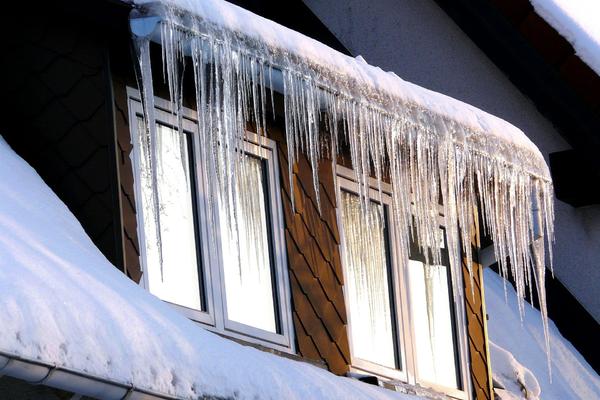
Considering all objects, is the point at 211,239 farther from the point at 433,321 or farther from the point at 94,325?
the point at 94,325

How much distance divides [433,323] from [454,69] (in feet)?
14.6

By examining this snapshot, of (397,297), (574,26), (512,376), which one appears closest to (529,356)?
A: (512,376)

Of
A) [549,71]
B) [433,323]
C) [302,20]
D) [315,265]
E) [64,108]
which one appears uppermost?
[64,108]

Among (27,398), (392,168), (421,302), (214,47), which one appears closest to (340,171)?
(392,168)

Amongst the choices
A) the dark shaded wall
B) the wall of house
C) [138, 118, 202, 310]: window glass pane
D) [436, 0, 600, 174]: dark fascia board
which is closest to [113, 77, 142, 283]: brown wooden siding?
the dark shaded wall

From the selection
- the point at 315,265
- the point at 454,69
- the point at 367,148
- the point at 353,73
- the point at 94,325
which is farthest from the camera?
the point at 454,69

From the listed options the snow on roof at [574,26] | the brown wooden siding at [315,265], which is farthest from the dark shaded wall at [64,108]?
the snow on roof at [574,26]

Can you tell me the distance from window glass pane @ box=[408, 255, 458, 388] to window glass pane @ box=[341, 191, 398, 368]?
0.97 feet

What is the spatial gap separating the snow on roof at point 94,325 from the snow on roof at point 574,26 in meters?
6.05

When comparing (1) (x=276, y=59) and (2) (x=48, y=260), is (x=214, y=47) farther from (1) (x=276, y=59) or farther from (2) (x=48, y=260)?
(2) (x=48, y=260)

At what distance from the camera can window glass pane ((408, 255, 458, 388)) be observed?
9.98 meters

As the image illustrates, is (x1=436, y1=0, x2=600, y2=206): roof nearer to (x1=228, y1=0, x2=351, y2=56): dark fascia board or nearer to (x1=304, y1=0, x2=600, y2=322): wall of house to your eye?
(x1=304, y1=0, x2=600, y2=322): wall of house

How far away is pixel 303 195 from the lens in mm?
9055

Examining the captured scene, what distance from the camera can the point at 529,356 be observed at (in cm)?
1280
